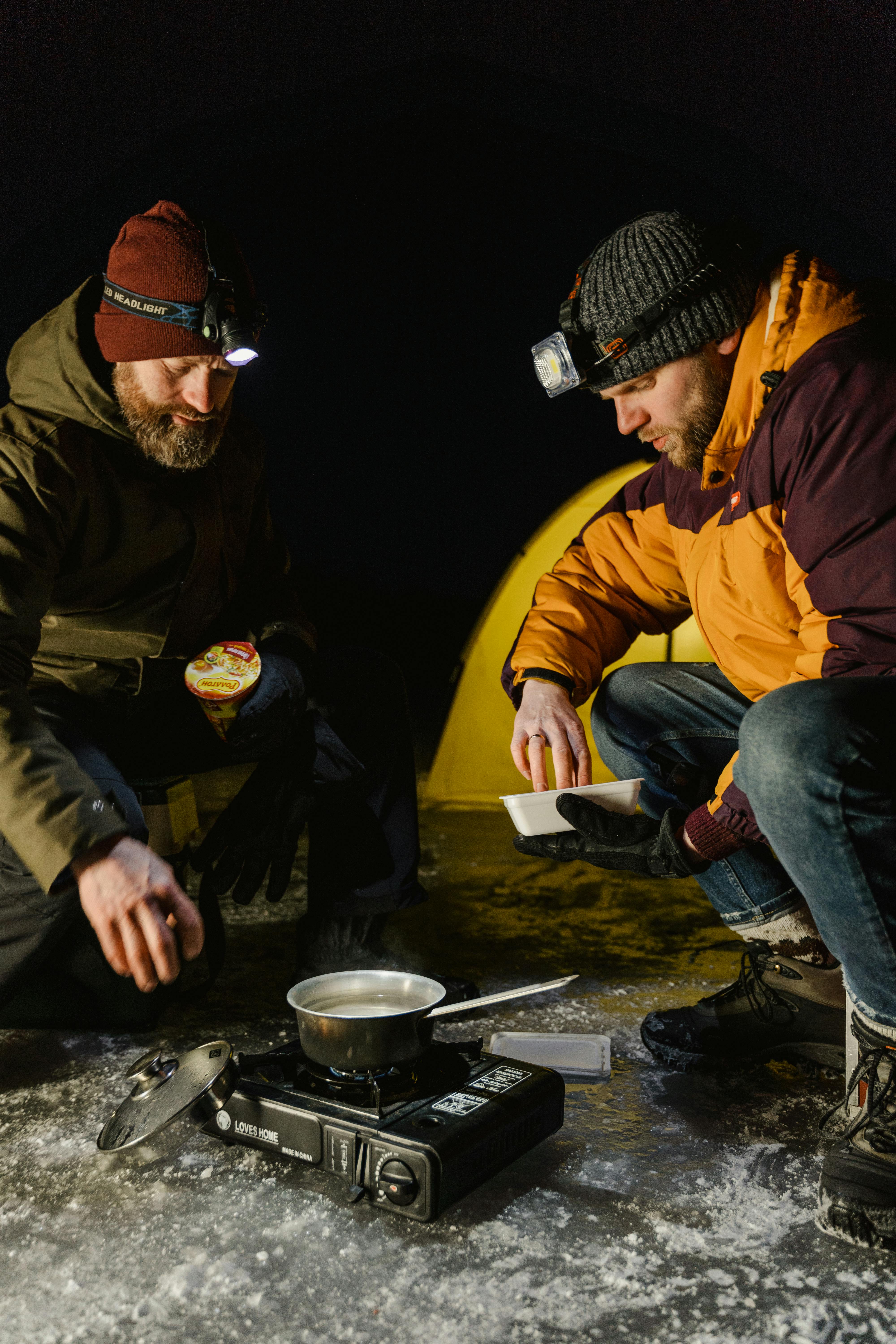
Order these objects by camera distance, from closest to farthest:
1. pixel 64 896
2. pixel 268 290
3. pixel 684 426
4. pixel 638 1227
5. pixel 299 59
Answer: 1. pixel 638 1227
2. pixel 64 896
3. pixel 684 426
4. pixel 299 59
5. pixel 268 290

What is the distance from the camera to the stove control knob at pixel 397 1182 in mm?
1180

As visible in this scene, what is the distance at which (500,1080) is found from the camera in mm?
1374

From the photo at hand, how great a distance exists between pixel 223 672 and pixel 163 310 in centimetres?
69

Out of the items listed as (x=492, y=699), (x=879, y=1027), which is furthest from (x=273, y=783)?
(x=492, y=699)

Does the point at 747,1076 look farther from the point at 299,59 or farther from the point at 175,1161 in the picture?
the point at 299,59

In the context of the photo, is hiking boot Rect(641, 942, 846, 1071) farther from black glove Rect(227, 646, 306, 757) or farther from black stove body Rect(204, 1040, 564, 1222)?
black glove Rect(227, 646, 306, 757)

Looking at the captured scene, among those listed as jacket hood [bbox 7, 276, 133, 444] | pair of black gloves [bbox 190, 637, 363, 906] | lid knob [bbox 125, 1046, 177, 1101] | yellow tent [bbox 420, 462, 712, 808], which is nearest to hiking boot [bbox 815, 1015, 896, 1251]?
lid knob [bbox 125, 1046, 177, 1101]

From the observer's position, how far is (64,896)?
156cm

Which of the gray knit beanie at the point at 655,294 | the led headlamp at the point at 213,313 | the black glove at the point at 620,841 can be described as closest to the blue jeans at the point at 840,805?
the black glove at the point at 620,841

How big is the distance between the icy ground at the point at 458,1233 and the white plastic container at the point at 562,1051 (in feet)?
0.10

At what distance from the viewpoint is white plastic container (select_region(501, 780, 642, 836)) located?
1.50 metres

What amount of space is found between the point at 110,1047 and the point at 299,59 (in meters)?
3.51

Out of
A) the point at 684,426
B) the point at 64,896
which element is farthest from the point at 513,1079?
the point at 684,426

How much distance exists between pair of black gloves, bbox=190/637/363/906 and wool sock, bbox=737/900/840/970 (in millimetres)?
855
